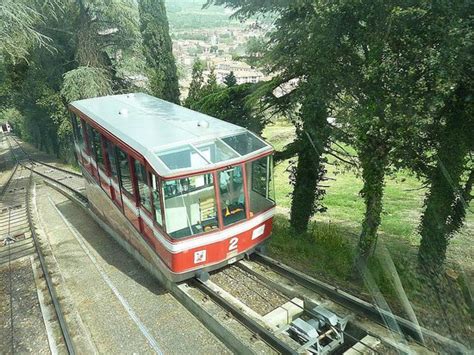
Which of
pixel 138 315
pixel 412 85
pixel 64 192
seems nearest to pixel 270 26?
pixel 412 85

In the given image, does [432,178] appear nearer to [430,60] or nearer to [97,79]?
[430,60]

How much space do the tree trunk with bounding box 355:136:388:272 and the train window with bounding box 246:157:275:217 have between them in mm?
2136

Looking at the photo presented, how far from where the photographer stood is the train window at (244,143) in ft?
27.2

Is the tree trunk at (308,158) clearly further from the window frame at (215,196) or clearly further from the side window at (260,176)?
the window frame at (215,196)

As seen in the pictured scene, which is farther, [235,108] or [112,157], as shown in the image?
[235,108]

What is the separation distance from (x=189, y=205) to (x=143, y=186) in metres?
1.29

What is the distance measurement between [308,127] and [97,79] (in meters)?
17.7

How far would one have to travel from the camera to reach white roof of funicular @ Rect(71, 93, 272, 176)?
7770 millimetres

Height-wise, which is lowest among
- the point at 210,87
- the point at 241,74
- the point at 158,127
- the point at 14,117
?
the point at 14,117

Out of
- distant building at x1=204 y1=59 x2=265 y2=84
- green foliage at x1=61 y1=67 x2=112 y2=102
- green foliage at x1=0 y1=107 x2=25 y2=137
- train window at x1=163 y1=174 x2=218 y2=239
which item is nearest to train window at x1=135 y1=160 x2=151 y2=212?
train window at x1=163 y1=174 x2=218 y2=239

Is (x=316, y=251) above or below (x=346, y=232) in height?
above

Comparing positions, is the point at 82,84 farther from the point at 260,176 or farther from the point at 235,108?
the point at 260,176

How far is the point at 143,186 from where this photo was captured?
8.24 m

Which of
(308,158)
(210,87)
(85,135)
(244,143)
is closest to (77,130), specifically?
(85,135)
